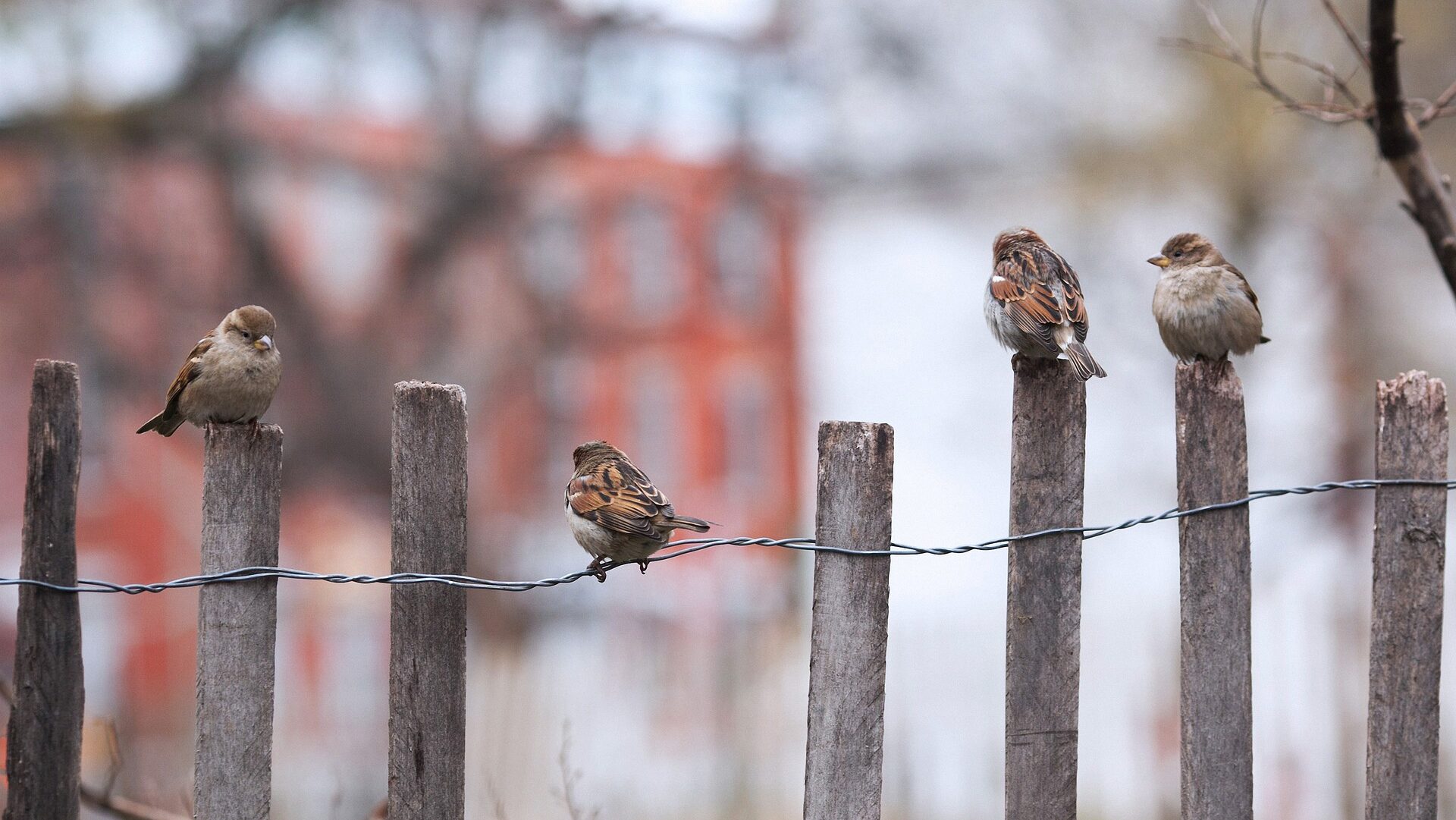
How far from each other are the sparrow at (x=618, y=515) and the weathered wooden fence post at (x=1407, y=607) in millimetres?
1877

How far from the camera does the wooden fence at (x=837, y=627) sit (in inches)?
117

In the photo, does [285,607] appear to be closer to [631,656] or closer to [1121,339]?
[631,656]

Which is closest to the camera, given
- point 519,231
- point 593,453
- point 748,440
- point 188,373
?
point 188,373

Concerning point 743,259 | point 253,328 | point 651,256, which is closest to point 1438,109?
point 253,328

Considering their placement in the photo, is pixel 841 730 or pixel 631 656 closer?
pixel 841 730

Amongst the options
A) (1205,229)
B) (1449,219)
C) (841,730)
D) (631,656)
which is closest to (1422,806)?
(841,730)

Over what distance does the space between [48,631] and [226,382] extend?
794mm

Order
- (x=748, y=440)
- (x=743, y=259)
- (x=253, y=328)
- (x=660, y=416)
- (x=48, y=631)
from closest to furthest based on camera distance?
(x=48, y=631)
(x=253, y=328)
(x=660, y=416)
(x=743, y=259)
(x=748, y=440)

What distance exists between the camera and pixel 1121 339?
14.6m

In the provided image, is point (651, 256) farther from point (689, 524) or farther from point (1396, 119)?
point (689, 524)

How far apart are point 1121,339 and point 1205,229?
183cm

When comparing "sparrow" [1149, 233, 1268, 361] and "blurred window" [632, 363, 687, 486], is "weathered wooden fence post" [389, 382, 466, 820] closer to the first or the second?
"sparrow" [1149, 233, 1268, 361]

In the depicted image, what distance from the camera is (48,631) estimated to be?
2.96 meters

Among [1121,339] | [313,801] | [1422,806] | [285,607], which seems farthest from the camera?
[285,607]
